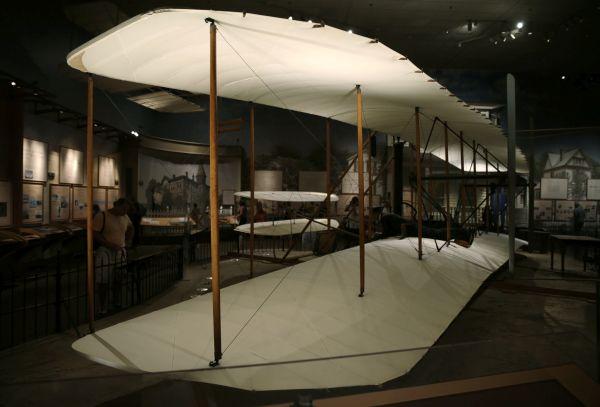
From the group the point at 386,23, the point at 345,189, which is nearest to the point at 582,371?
the point at 386,23

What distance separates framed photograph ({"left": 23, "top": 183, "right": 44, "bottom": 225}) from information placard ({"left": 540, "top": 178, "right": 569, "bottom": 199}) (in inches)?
615

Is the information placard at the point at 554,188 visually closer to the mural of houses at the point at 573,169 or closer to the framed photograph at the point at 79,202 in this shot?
the mural of houses at the point at 573,169

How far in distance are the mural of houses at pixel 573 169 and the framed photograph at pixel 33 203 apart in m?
16.0

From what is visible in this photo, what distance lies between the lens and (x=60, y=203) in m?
7.93

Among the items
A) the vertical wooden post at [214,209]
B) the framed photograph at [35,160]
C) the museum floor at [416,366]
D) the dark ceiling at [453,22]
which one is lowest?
the museum floor at [416,366]

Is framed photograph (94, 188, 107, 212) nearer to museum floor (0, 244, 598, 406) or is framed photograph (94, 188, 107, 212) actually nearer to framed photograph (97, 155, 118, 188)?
framed photograph (97, 155, 118, 188)

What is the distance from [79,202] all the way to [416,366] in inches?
350

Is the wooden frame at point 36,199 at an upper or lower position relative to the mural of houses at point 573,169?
lower

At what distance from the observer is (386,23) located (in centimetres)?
1153

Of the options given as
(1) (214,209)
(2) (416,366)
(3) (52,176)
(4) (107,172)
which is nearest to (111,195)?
(4) (107,172)

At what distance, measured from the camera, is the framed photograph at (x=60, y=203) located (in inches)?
302

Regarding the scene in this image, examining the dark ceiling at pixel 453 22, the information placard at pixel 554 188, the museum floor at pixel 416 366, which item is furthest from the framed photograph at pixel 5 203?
the information placard at pixel 554 188

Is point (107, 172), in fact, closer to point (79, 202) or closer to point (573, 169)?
point (79, 202)

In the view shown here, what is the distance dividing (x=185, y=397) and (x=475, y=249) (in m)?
6.00
